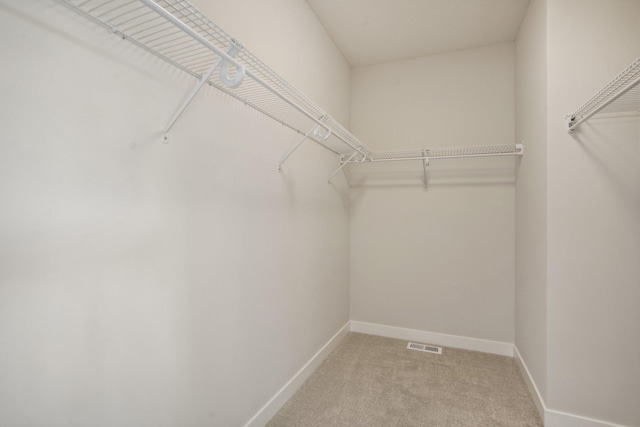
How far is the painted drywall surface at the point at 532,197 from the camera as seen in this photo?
1.82 metres

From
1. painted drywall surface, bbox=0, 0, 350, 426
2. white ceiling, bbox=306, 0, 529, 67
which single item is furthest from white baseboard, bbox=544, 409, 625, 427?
white ceiling, bbox=306, 0, 529, 67

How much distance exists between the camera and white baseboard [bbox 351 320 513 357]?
8.57 ft

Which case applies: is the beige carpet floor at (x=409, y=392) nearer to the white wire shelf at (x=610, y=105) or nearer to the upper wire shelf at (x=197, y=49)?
the upper wire shelf at (x=197, y=49)

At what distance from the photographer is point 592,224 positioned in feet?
5.41

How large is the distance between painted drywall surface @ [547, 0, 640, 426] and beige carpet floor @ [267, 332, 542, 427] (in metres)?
0.36

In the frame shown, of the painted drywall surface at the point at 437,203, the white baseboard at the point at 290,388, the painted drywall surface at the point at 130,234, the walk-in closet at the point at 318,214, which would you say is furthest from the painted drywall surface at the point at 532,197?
the painted drywall surface at the point at 130,234

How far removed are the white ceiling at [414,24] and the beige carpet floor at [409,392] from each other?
2615 mm

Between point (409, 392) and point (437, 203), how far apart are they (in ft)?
5.05

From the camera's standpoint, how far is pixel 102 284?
0.93 metres

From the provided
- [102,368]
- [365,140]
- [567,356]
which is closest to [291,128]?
[365,140]

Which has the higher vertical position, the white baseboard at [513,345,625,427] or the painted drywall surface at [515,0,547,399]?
the painted drywall surface at [515,0,547,399]

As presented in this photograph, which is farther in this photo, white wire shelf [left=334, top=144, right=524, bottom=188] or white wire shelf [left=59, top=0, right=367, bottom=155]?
white wire shelf [left=334, top=144, right=524, bottom=188]

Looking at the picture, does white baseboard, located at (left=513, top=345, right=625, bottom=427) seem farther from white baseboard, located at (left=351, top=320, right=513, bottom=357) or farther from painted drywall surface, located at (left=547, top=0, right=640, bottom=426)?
white baseboard, located at (left=351, top=320, right=513, bottom=357)

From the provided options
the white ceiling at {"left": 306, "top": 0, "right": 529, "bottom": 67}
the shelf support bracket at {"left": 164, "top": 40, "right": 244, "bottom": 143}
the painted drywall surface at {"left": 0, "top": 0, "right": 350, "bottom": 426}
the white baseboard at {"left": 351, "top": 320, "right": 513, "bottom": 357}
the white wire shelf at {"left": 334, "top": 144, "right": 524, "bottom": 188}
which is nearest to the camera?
the painted drywall surface at {"left": 0, "top": 0, "right": 350, "bottom": 426}
